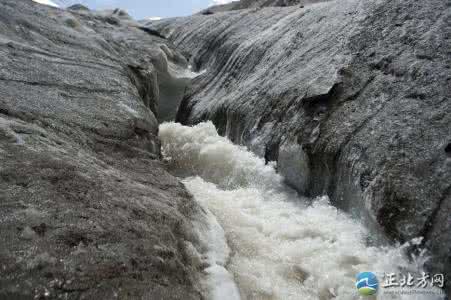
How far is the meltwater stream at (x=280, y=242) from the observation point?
4.17 metres

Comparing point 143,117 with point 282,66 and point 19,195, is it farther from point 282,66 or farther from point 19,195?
point 19,195

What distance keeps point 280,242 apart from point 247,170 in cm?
239

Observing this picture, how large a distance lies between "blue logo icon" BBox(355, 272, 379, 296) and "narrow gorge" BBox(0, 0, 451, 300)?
73 millimetres

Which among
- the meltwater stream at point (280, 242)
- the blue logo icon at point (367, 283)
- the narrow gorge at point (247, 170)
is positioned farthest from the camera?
the meltwater stream at point (280, 242)

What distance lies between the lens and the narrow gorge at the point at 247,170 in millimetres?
3551

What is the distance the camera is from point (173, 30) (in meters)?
19.9

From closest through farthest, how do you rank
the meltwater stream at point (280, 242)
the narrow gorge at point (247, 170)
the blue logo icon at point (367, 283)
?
the narrow gorge at point (247, 170) < the blue logo icon at point (367, 283) < the meltwater stream at point (280, 242)

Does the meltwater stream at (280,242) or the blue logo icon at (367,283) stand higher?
the blue logo icon at (367,283)

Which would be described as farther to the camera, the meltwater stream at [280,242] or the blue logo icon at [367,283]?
the meltwater stream at [280,242]

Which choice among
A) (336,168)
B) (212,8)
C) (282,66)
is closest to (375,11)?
(282,66)

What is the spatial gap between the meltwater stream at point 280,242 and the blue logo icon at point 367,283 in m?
0.07

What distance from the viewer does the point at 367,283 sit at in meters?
4.07

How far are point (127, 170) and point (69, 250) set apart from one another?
2.06 metres

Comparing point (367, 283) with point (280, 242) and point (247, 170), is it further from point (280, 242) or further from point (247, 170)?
point (247, 170)
